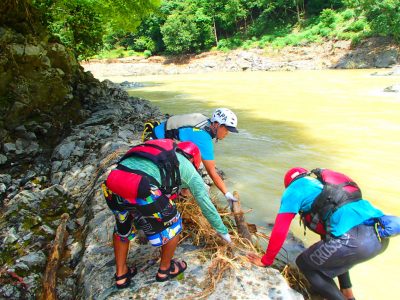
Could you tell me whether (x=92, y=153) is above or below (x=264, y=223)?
above

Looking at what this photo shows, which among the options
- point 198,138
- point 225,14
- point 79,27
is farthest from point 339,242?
point 225,14

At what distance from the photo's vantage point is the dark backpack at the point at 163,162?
288cm

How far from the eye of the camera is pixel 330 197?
9.61 ft

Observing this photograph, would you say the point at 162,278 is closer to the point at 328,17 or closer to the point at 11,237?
the point at 11,237

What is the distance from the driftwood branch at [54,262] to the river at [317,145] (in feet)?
9.57

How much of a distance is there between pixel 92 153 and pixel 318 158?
5.46 metres

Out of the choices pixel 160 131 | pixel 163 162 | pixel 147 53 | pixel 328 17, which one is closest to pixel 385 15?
pixel 328 17

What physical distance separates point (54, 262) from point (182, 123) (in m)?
2.19

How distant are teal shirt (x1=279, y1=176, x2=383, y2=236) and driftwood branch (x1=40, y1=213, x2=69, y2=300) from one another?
2467 mm

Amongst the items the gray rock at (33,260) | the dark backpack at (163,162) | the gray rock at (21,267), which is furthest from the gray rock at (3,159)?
the dark backpack at (163,162)

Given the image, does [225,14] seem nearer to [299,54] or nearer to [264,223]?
[299,54]

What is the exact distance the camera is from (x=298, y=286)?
11.5 feet

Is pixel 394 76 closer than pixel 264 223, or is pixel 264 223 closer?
pixel 264 223

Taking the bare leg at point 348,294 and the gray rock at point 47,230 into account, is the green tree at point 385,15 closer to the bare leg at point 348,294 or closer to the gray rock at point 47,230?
the bare leg at point 348,294
